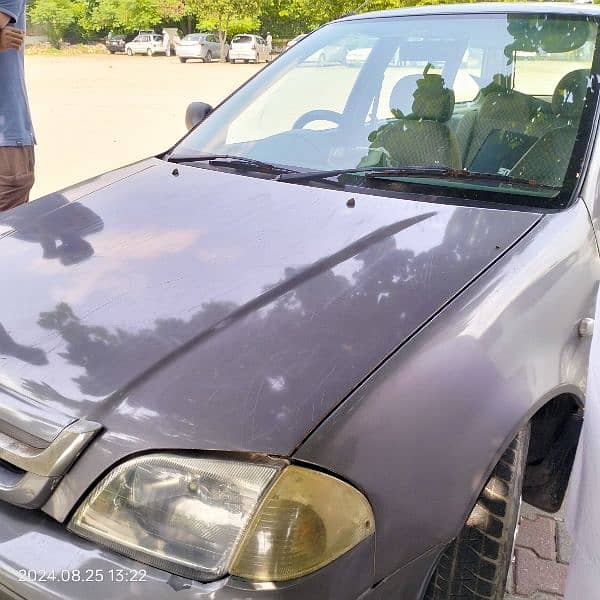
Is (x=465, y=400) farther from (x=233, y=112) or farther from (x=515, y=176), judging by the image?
(x=233, y=112)

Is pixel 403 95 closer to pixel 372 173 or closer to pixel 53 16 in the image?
pixel 372 173

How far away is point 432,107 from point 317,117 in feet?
1.67

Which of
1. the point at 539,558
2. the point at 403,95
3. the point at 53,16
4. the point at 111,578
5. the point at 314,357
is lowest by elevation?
the point at 539,558

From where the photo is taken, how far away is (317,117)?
2.86 m

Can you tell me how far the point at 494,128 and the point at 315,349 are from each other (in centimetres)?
134

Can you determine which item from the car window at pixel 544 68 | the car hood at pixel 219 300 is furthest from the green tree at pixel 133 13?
the car hood at pixel 219 300

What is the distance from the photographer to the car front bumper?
1.17 m

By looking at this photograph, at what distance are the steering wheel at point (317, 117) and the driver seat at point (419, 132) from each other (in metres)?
0.24

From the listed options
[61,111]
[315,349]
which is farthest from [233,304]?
[61,111]

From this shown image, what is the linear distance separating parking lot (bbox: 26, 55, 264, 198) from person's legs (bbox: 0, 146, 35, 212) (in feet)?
9.49

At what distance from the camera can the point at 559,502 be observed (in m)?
1.97

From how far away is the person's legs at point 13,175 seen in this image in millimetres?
3576

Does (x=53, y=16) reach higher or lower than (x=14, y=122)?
higher

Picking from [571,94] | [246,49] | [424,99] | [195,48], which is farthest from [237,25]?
[571,94]
